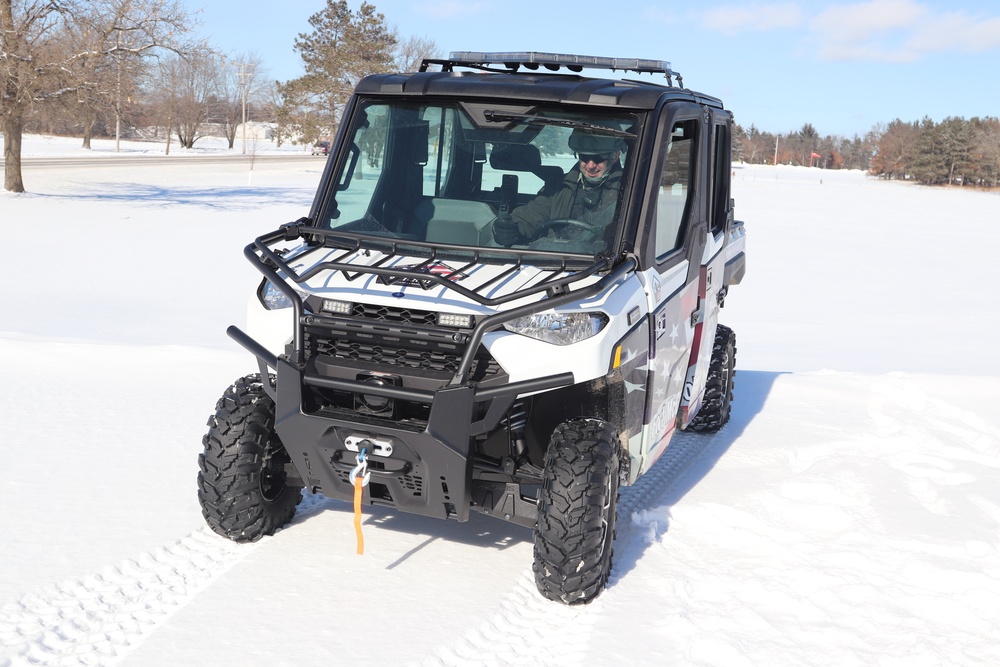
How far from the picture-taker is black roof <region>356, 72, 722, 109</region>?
4574 millimetres

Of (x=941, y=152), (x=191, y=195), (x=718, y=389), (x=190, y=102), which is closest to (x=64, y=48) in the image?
(x=191, y=195)

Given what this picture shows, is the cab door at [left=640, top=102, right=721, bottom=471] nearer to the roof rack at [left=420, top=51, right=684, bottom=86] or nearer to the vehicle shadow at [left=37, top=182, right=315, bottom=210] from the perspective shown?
the roof rack at [left=420, top=51, right=684, bottom=86]

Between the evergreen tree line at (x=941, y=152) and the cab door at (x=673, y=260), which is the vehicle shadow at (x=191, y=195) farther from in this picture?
the evergreen tree line at (x=941, y=152)

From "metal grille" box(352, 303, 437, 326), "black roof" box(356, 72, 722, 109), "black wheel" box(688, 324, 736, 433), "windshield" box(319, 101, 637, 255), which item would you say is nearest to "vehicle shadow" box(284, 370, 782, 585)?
"black wheel" box(688, 324, 736, 433)

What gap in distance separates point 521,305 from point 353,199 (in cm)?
130

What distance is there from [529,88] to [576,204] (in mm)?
572

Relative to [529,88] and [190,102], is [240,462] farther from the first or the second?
[190,102]

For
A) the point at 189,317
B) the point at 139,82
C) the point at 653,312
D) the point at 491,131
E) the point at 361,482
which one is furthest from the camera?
the point at 139,82

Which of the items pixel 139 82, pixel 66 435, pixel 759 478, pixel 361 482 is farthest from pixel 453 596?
pixel 139 82

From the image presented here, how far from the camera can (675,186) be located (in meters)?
4.94

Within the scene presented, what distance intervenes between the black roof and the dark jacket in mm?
308

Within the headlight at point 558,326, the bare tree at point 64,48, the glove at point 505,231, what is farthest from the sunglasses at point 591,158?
the bare tree at point 64,48

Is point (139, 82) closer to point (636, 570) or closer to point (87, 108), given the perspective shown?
point (87, 108)

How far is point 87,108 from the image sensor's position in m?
25.7
